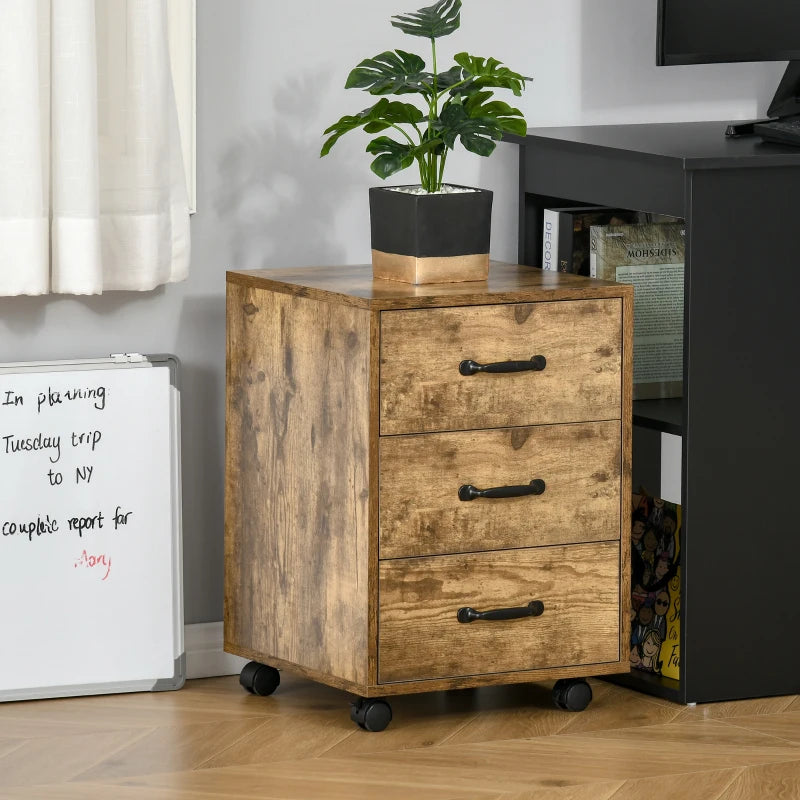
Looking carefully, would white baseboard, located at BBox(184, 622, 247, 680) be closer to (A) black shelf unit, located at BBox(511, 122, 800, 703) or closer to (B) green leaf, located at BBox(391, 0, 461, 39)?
(A) black shelf unit, located at BBox(511, 122, 800, 703)

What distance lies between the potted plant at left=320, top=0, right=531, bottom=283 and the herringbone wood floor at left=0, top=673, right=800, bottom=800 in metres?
0.62

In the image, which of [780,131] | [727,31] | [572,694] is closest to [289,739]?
[572,694]

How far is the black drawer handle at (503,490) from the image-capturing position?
2180 mm

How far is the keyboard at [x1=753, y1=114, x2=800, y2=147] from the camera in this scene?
2.33 meters

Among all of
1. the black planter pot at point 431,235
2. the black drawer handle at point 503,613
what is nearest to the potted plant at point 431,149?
the black planter pot at point 431,235

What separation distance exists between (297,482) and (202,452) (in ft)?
0.97

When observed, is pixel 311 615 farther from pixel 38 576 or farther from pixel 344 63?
pixel 344 63

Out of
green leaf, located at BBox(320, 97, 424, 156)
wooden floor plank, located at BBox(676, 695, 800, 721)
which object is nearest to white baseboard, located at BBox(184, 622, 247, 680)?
wooden floor plank, located at BBox(676, 695, 800, 721)

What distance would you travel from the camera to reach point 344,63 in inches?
98.0

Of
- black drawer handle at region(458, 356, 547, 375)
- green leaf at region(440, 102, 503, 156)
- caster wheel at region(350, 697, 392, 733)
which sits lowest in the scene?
caster wheel at region(350, 697, 392, 733)

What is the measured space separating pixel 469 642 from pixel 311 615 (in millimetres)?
222

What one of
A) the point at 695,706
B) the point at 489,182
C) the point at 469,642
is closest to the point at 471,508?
the point at 469,642

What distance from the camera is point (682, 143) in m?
2.38

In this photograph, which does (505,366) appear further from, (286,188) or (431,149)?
(286,188)
